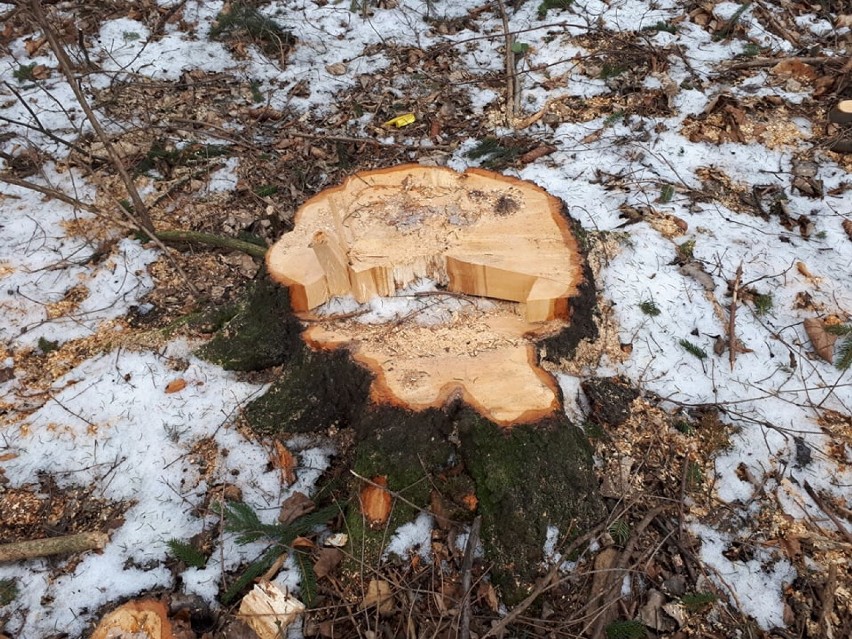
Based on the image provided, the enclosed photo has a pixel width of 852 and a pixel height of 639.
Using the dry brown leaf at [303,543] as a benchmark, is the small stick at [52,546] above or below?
above

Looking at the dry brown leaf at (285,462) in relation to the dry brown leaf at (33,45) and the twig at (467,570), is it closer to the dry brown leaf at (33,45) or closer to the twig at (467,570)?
the twig at (467,570)

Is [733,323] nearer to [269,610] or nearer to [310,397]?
[310,397]

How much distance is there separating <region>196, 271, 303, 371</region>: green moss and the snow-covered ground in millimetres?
103

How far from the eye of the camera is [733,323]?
2961 millimetres

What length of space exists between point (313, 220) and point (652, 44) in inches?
157

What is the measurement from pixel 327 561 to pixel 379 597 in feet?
0.90

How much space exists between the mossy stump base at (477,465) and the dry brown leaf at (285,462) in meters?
0.30

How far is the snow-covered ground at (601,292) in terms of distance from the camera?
7.57ft

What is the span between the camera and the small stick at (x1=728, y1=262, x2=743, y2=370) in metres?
2.84

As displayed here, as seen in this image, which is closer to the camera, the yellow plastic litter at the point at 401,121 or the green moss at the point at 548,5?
the yellow plastic litter at the point at 401,121

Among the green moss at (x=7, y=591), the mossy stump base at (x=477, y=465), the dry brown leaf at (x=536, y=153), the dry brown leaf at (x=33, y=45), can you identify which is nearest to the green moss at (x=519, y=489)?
the mossy stump base at (x=477, y=465)

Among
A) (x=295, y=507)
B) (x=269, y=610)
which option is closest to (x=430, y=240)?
(x=295, y=507)

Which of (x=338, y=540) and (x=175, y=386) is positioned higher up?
(x=175, y=386)

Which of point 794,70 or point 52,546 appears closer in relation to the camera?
point 52,546
